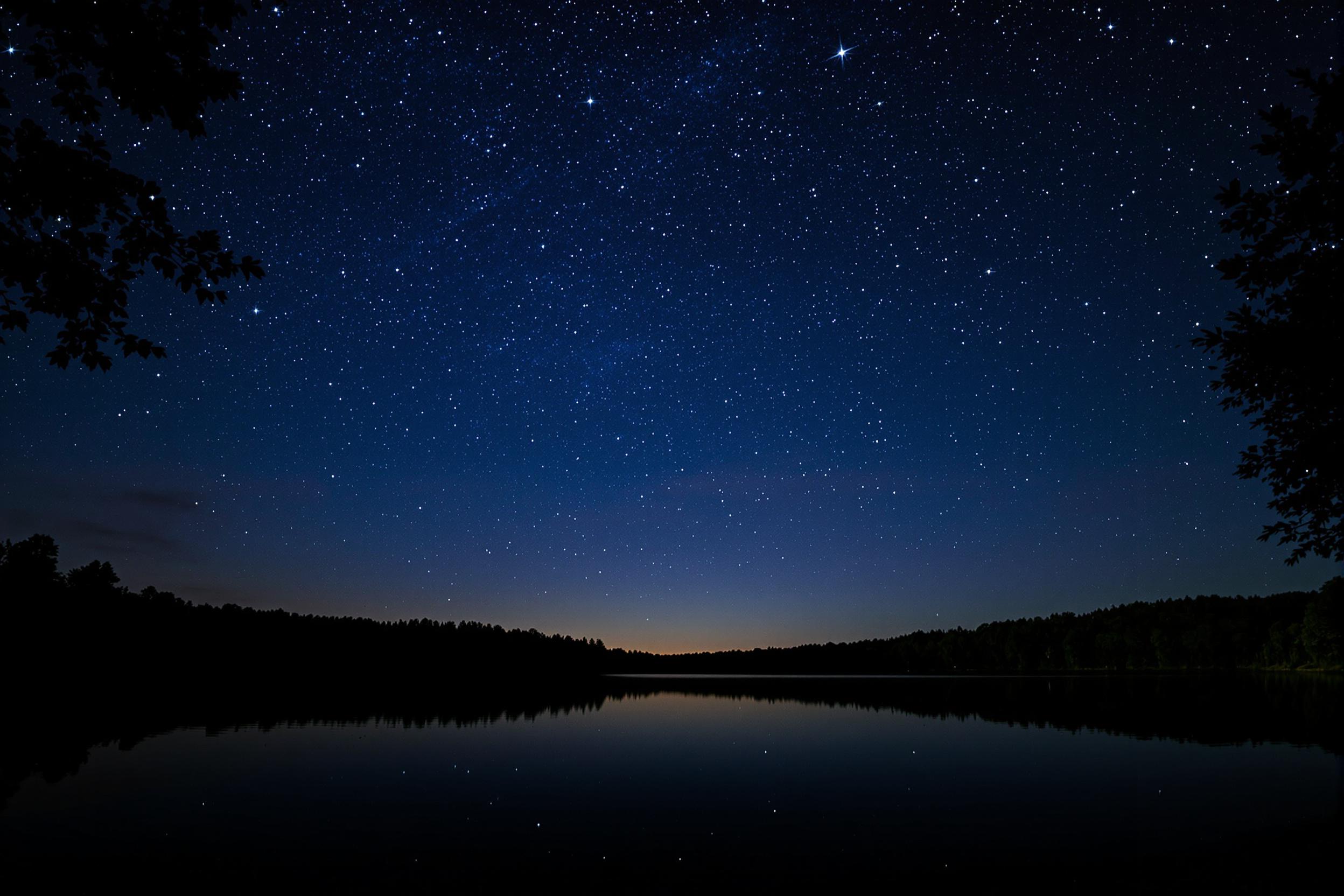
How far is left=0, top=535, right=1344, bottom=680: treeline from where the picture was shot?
8650 cm

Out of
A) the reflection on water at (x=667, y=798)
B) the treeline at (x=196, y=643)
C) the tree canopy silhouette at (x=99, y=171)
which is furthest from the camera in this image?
the treeline at (x=196, y=643)

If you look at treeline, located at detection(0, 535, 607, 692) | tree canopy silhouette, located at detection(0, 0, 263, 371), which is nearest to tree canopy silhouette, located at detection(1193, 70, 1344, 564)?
tree canopy silhouette, located at detection(0, 0, 263, 371)

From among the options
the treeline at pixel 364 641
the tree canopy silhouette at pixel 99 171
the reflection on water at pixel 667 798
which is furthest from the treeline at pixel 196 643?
the tree canopy silhouette at pixel 99 171

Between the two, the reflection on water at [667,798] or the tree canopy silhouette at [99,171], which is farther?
the reflection on water at [667,798]

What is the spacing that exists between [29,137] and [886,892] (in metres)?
15.9

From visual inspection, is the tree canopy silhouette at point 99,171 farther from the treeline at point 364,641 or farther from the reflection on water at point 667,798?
the treeline at point 364,641

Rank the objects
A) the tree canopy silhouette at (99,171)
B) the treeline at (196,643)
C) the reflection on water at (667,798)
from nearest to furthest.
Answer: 1. the tree canopy silhouette at (99,171)
2. the reflection on water at (667,798)
3. the treeline at (196,643)

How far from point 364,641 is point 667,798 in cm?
13238

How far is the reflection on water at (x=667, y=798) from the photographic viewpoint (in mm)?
14273

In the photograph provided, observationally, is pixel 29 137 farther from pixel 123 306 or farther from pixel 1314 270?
pixel 1314 270

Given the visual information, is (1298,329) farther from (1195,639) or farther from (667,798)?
(1195,639)

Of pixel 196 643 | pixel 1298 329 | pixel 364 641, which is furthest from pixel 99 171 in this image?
pixel 364 641

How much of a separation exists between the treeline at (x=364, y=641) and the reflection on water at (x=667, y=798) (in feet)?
167

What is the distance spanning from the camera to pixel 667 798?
22.1 metres
